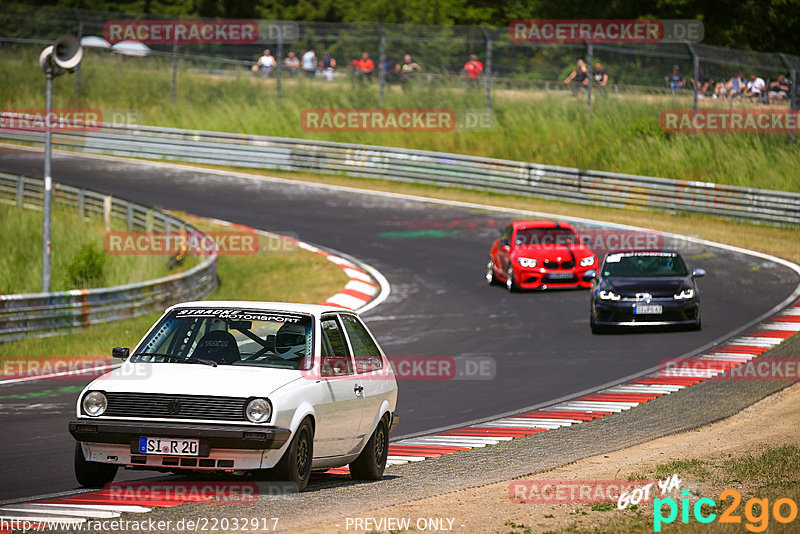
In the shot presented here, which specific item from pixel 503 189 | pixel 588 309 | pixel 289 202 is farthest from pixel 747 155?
pixel 588 309

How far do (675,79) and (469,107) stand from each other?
25.3 ft

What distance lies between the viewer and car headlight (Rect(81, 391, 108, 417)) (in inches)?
332

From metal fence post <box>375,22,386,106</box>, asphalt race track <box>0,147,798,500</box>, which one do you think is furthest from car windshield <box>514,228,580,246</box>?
metal fence post <box>375,22,386,106</box>

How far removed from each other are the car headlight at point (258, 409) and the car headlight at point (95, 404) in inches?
39.0

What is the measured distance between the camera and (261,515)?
7461 mm

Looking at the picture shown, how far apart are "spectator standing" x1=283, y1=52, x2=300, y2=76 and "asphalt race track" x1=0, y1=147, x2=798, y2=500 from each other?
5.23 m

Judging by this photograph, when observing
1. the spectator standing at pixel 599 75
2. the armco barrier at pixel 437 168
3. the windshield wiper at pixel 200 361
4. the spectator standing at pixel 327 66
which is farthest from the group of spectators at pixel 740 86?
the windshield wiper at pixel 200 361

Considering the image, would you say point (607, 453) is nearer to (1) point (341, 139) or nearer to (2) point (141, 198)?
(2) point (141, 198)

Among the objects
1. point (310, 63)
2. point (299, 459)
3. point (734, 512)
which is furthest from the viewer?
point (310, 63)

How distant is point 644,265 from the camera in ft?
67.8

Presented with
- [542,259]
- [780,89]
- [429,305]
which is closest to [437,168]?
[780,89]

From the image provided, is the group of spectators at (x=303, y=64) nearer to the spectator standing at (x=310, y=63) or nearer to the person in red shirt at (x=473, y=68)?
the spectator standing at (x=310, y=63)

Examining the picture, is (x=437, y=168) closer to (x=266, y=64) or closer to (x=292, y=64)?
(x=292, y=64)

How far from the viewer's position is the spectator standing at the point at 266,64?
41.7m
